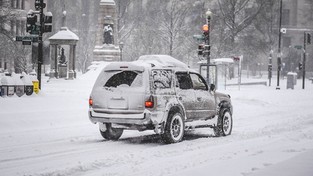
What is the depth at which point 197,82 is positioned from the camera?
571 inches

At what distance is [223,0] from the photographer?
209ft

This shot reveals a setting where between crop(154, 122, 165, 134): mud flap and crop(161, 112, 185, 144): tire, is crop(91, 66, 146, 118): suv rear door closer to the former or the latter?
crop(154, 122, 165, 134): mud flap

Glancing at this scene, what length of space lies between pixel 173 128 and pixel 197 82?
5.98 ft

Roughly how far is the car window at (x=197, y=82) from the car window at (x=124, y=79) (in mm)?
1907

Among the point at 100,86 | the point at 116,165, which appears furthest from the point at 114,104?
the point at 116,165

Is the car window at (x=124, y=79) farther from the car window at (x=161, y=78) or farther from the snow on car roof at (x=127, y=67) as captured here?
the car window at (x=161, y=78)

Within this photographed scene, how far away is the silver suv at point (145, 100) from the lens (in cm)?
1268

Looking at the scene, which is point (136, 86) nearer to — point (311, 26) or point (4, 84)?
point (4, 84)

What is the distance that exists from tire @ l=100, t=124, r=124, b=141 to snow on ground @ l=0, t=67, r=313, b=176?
16 centimetres

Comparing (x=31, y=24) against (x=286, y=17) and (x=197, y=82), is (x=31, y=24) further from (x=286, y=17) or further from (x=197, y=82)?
(x=286, y=17)

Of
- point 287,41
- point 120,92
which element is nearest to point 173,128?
point 120,92

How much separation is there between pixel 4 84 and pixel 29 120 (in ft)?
13.0

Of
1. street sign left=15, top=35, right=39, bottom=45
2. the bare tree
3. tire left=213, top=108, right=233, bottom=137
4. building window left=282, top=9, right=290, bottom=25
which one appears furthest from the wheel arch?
building window left=282, top=9, right=290, bottom=25

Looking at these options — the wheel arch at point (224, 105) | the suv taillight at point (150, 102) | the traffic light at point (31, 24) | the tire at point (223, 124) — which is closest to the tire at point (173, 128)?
the suv taillight at point (150, 102)
